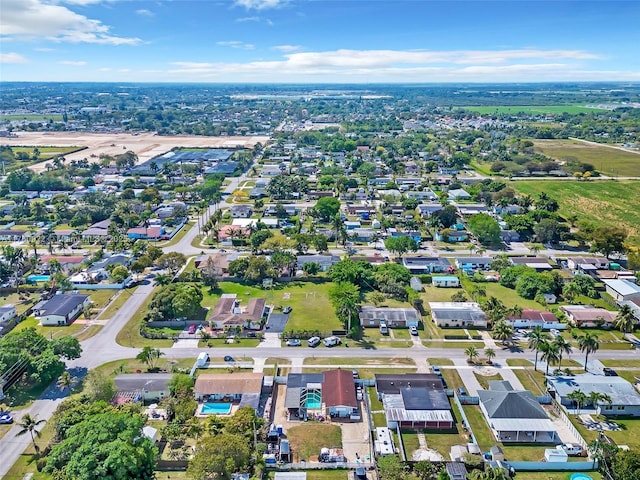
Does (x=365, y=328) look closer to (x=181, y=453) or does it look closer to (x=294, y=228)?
(x=181, y=453)

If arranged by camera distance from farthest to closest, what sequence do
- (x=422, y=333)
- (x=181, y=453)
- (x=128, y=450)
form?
(x=422, y=333) < (x=181, y=453) < (x=128, y=450)

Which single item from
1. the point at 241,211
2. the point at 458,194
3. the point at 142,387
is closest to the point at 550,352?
the point at 142,387

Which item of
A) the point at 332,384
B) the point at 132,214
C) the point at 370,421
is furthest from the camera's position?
the point at 132,214

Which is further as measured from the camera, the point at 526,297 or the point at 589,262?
the point at 589,262

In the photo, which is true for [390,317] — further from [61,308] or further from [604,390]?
[61,308]

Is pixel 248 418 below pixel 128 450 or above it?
below

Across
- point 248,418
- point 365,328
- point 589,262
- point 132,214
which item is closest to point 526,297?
point 589,262
